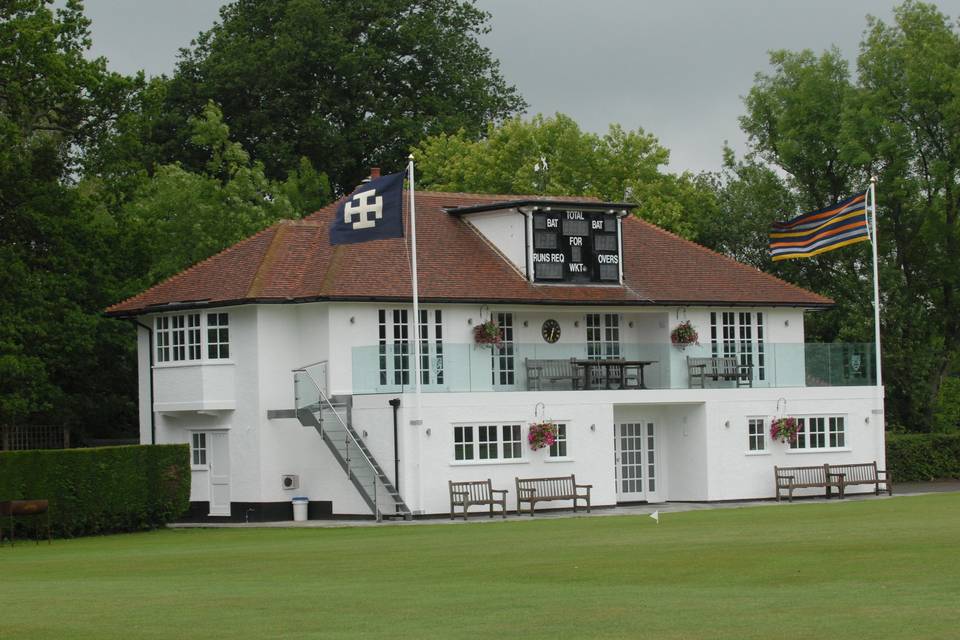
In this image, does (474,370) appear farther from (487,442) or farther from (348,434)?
(348,434)

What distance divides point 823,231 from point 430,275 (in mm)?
9674

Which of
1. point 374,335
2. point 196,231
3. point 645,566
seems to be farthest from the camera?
point 196,231

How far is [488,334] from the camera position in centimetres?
3816

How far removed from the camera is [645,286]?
4147 centimetres

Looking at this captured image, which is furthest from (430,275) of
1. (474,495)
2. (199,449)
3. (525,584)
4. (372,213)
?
(525,584)

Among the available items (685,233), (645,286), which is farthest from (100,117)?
(685,233)

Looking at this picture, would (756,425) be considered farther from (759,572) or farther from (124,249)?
(759,572)

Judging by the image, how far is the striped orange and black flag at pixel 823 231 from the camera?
40125 mm

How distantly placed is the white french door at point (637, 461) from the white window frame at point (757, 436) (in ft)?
7.42

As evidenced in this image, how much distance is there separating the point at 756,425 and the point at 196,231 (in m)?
19.9

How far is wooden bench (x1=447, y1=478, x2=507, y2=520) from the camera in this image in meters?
35.2

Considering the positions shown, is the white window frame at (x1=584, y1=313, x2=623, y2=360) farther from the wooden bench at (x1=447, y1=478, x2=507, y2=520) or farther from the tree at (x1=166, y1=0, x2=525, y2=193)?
the tree at (x1=166, y1=0, x2=525, y2=193)

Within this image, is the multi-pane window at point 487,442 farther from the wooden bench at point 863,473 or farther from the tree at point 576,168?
the tree at point 576,168

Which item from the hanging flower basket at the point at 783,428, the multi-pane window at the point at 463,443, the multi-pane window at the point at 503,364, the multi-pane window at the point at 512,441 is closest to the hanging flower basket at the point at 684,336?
the hanging flower basket at the point at 783,428
